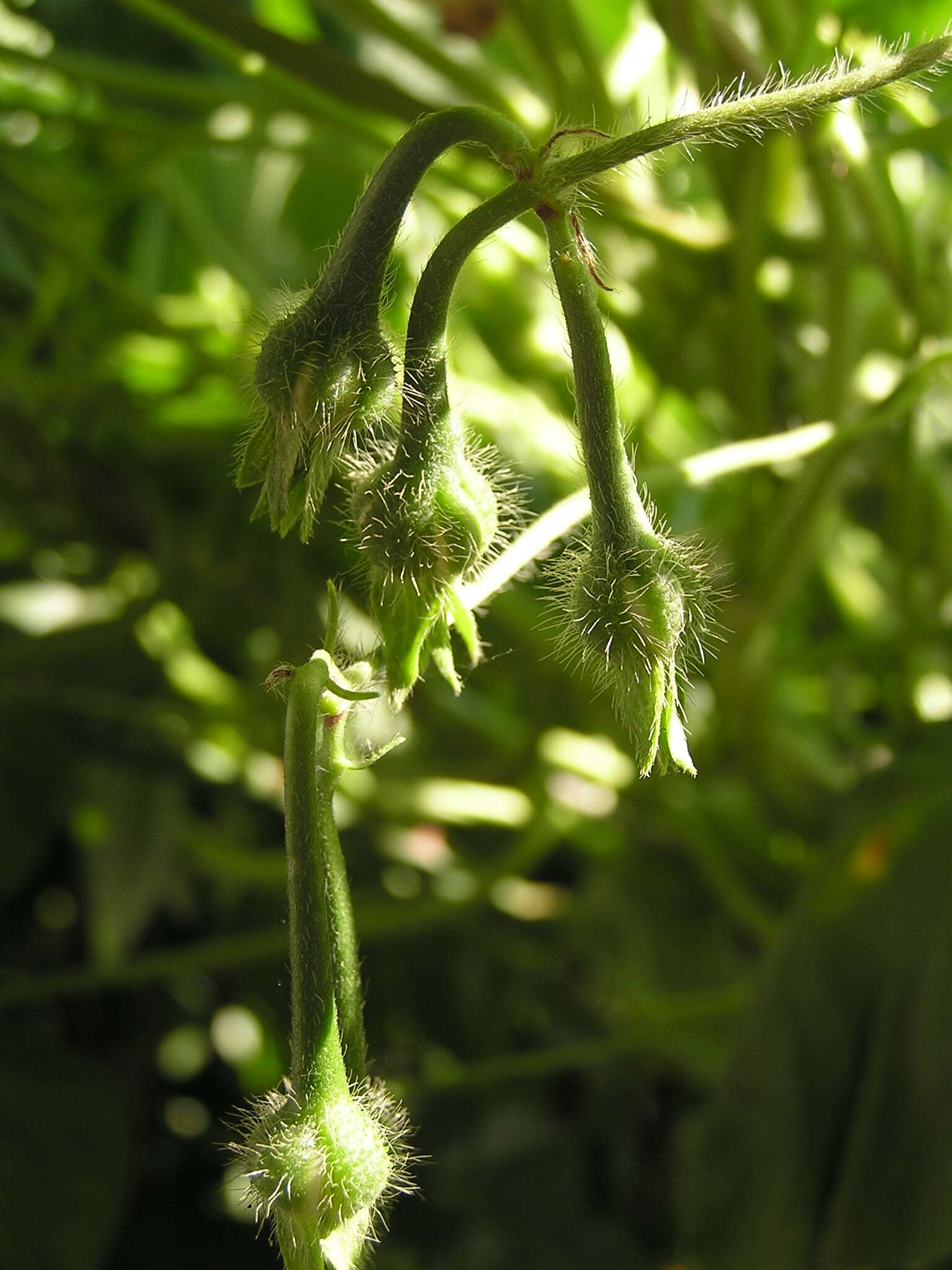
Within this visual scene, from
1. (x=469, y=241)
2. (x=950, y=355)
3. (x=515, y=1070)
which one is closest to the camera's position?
(x=469, y=241)

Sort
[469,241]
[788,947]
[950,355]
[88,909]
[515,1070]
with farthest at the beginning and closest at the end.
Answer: [88,909] < [515,1070] < [788,947] < [950,355] < [469,241]

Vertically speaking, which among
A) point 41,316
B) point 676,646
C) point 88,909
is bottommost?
point 676,646

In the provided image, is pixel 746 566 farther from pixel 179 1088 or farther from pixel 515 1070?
pixel 179 1088

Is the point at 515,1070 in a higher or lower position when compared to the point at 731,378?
lower

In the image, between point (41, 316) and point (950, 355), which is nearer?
point (950, 355)

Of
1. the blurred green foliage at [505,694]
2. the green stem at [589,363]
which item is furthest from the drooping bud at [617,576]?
the blurred green foliage at [505,694]

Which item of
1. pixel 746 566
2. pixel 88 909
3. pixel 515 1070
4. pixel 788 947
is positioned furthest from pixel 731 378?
pixel 88 909
